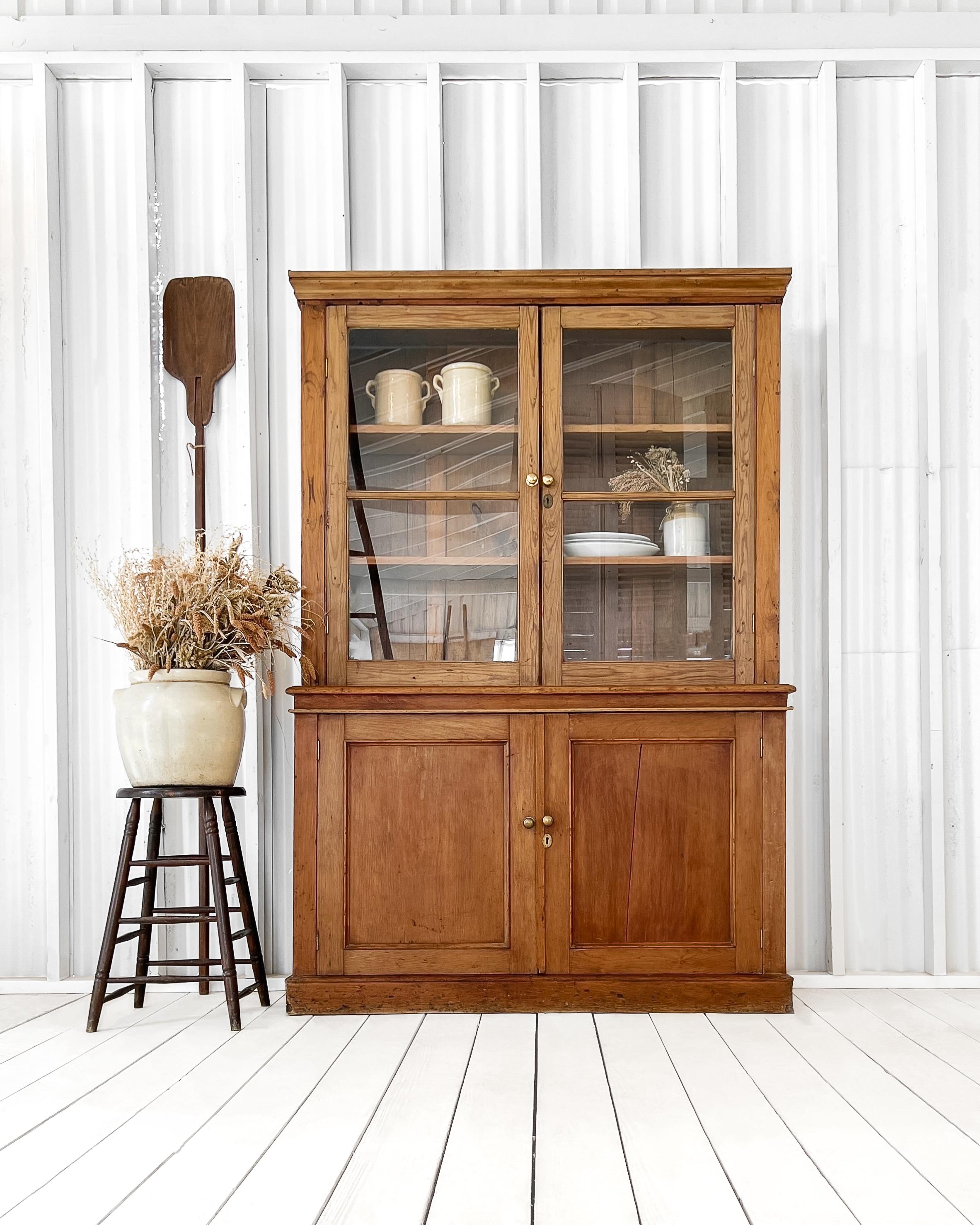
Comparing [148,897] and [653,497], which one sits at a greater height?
[653,497]

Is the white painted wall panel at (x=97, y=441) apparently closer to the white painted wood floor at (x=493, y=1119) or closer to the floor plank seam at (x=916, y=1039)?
the white painted wood floor at (x=493, y=1119)

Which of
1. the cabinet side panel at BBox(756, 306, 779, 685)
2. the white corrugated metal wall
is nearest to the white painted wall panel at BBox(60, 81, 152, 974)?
the white corrugated metal wall

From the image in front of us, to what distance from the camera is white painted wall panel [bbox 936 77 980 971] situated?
3.29 meters

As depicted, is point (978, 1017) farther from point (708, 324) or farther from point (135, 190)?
point (135, 190)

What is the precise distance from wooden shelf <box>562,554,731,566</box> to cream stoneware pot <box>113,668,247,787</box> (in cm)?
110

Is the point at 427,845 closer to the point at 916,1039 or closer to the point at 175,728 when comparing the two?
the point at 175,728

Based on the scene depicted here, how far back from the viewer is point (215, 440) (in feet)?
11.0

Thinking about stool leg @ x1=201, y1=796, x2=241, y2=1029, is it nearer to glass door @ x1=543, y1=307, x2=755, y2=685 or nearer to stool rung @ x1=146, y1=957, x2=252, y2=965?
stool rung @ x1=146, y1=957, x2=252, y2=965

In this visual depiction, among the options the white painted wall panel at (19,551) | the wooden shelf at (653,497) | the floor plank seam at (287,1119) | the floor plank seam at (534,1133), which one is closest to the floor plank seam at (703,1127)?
the floor plank seam at (534,1133)

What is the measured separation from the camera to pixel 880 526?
3324 millimetres

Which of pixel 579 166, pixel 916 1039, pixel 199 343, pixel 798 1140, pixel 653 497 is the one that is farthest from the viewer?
pixel 579 166

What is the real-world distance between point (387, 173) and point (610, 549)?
1494 millimetres

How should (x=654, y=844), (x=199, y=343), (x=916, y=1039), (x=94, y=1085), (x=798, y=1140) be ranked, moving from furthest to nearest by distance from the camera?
(x=199, y=343) < (x=654, y=844) < (x=916, y=1039) < (x=94, y=1085) < (x=798, y=1140)

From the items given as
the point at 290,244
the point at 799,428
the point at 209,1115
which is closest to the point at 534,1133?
the point at 209,1115
